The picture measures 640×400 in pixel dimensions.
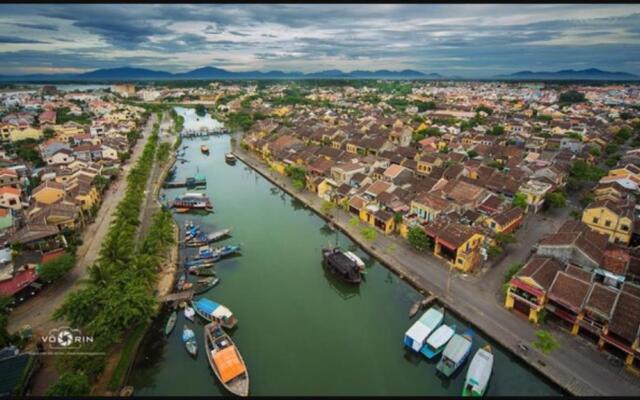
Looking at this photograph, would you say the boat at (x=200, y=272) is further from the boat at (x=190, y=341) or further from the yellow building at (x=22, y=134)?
the yellow building at (x=22, y=134)

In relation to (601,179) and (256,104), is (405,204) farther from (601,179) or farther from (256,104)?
(256,104)

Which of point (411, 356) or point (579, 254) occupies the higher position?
point (579, 254)

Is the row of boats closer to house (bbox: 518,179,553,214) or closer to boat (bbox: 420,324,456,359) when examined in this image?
boat (bbox: 420,324,456,359)

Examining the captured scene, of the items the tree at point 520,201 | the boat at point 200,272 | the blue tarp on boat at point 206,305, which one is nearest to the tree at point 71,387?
the blue tarp on boat at point 206,305

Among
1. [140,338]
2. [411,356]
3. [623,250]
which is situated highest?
[623,250]

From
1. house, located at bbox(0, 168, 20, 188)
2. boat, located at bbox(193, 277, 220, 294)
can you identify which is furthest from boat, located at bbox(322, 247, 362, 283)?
house, located at bbox(0, 168, 20, 188)

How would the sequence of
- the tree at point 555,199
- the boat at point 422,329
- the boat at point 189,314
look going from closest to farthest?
the boat at point 422,329 < the boat at point 189,314 < the tree at point 555,199

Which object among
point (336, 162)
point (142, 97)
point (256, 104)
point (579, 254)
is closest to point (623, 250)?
point (579, 254)

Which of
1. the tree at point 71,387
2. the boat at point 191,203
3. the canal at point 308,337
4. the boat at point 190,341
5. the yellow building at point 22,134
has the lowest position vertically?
the canal at point 308,337

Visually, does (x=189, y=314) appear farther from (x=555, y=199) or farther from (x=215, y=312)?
(x=555, y=199)
